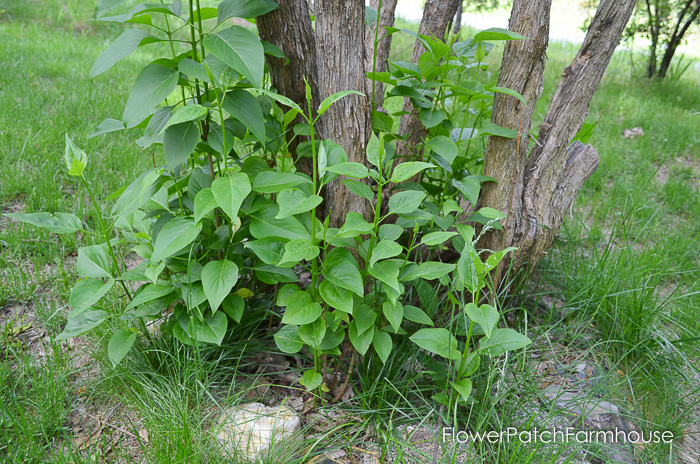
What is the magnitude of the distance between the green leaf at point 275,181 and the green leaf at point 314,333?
517 mm

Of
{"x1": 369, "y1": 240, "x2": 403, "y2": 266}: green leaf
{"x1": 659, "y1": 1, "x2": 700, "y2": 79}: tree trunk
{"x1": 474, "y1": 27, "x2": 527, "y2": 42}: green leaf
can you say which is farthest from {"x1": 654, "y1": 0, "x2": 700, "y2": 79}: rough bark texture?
{"x1": 369, "y1": 240, "x2": 403, "y2": 266}: green leaf

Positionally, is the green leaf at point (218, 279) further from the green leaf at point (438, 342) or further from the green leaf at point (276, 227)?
the green leaf at point (438, 342)

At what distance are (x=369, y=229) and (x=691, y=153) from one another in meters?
5.22

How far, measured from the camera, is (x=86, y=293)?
5.85ft

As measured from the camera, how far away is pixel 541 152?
8.14 feet

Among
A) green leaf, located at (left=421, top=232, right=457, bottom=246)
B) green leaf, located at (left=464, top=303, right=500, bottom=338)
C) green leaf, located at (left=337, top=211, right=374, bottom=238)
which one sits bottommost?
green leaf, located at (left=464, top=303, right=500, bottom=338)

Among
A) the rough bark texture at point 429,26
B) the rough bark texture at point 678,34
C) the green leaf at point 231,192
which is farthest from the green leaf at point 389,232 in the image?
the rough bark texture at point 678,34

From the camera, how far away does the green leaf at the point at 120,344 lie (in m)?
1.80

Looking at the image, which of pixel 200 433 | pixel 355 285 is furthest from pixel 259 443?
pixel 355 285

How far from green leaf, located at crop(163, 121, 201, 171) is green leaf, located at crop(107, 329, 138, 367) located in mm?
722

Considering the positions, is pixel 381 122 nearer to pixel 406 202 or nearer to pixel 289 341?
pixel 406 202

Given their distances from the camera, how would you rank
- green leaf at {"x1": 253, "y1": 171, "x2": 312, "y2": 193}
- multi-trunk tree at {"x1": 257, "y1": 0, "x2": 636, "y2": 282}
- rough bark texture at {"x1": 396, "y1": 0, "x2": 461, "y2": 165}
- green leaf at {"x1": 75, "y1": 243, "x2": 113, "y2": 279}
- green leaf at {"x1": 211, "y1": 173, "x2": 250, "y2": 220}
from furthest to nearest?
rough bark texture at {"x1": 396, "y1": 0, "x2": 461, "y2": 165} → multi-trunk tree at {"x1": 257, "y1": 0, "x2": 636, "y2": 282} → green leaf at {"x1": 75, "y1": 243, "x2": 113, "y2": 279} → green leaf at {"x1": 253, "y1": 171, "x2": 312, "y2": 193} → green leaf at {"x1": 211, "y1": 173, "x2": 250, "y2": 220}

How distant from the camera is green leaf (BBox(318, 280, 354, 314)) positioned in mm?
1604

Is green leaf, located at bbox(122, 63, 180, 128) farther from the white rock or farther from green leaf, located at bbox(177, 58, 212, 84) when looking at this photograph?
→ the white rock
